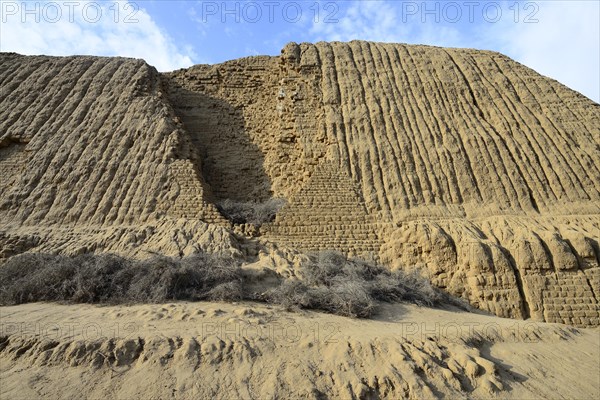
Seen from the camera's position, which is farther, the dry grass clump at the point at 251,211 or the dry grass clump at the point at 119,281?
the dry grass clump at the point at 251,211

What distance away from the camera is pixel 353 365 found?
13.4ft

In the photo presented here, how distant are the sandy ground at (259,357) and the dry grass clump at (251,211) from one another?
3.60 m

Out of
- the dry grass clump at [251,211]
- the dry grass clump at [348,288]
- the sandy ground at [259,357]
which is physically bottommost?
the sandy ground at [259,357]

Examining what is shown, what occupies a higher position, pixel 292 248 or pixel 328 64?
pixel 328 64

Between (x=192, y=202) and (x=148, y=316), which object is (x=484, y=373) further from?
(x=192, y=202)

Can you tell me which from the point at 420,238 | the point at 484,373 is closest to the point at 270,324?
the point at 484,373

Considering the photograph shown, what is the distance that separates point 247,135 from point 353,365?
8.95m

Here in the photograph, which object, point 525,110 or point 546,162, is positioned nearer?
point 546,162

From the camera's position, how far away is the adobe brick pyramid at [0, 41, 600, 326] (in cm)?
785

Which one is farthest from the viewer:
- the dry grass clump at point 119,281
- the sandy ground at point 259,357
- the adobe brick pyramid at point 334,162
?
the adobe brick pyramid at point 334,162

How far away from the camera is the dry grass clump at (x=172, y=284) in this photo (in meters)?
5.73

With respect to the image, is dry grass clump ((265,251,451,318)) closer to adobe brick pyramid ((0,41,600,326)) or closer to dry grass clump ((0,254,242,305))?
adobe brick pyramid ((0,41,600,326))

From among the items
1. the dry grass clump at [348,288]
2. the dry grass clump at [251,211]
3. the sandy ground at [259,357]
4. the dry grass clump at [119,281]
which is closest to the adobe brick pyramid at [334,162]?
the dry grass clump at [251,211]

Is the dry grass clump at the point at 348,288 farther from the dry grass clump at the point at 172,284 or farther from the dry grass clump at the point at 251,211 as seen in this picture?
the dry grass clump at the point at 251,211
